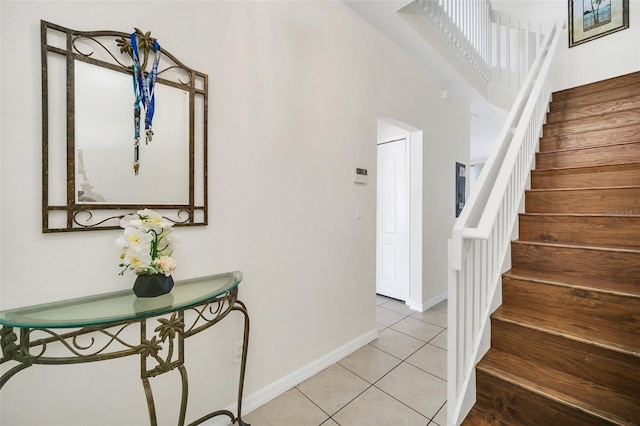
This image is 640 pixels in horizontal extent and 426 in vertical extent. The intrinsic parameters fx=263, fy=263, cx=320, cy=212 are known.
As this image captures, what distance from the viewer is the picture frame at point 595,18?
10.2 feet

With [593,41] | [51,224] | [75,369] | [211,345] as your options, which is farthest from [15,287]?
[593,41]

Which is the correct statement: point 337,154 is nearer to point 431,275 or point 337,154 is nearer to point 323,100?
point 323,100

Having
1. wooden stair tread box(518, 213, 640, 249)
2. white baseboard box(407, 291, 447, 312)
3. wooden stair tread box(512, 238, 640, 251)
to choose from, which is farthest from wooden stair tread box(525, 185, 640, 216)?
white baseboard box(407, 291, 447, 312)

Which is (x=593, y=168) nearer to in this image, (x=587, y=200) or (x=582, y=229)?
(x=587, y=200)

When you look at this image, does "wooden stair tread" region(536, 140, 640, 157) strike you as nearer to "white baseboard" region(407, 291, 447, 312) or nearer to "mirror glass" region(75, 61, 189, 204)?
"white baseboard" region(407, 291, 447, 312)

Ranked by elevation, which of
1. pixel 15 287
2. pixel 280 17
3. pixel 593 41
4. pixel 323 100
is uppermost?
pixel 593 41

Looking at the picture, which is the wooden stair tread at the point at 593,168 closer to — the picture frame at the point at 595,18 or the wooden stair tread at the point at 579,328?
the wooden stair tread at the point at 579,328

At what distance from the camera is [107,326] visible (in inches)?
34.0

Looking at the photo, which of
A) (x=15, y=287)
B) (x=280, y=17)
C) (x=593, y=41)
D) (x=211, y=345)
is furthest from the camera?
(x=593, y=41)

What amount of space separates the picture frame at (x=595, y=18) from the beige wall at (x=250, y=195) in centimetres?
257

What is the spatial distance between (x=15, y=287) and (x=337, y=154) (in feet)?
6.08

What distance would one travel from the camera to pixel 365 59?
2316 mm

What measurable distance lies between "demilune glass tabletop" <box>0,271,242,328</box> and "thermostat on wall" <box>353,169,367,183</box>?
1.38m

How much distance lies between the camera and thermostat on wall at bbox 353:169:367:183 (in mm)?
2240
